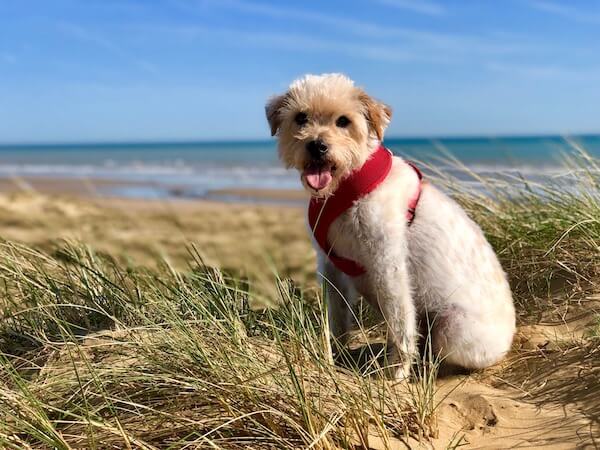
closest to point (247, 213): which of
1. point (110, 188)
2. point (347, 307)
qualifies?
point (110, 188)

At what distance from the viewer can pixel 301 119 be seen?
3643 millimetres

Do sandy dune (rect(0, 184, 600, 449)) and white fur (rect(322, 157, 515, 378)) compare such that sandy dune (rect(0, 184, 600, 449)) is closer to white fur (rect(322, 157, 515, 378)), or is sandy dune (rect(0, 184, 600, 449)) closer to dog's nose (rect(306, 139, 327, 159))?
white fur (rect(322, 157, 515, 378))

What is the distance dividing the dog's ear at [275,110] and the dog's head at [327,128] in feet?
0.06

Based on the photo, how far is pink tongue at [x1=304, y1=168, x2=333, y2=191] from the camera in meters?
3.46

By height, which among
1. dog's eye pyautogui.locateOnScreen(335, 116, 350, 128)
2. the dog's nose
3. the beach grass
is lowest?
the beach grass

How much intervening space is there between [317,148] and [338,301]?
3.41 feet

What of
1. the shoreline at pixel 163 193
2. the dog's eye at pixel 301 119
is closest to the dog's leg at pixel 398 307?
the dog's eye at pixel 301 119

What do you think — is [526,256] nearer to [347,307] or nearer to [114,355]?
[347,307]

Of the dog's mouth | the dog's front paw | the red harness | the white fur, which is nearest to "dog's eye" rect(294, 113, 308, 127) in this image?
the dog's mouth

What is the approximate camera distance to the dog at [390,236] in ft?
11.2

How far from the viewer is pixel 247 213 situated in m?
15.0

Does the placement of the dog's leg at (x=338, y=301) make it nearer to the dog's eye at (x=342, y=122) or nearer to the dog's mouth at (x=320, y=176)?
the dog's mouth at (x=320, y=176)

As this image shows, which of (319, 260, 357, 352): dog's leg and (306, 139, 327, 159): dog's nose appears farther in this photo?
(319, 260, 357, 352): dog's leg

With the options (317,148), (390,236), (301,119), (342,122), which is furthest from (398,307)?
(301,119)
